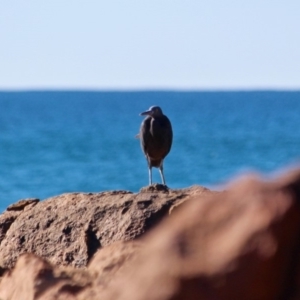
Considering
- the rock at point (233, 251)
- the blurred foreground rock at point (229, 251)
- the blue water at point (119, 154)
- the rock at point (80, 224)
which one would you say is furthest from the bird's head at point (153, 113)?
the rock at point (233, 251)

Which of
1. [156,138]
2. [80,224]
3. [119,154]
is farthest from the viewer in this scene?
[119,154]

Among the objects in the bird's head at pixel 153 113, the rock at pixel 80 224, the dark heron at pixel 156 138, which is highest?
the bird's head at pixel 153 113

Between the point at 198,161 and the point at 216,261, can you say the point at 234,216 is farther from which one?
the point at 198,161

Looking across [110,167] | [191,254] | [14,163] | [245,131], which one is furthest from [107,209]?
[245,131]

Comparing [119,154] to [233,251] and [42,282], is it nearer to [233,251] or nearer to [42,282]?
[42,282]

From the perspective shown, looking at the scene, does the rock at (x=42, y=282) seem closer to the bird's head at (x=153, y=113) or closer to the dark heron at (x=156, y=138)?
the dark heron at (x=156, y=138)

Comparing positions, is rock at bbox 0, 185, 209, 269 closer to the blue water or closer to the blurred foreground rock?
the blurred foreground rock

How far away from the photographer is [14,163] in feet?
153

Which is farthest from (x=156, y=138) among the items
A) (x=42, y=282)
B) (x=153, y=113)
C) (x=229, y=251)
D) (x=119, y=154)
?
(x=119, y=154)

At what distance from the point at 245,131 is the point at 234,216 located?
2543 inches

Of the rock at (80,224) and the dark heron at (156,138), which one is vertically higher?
the dark heron at (156,138)

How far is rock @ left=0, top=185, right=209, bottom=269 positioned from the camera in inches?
232

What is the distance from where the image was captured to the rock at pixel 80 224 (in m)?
5.88

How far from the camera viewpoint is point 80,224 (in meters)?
6.02
